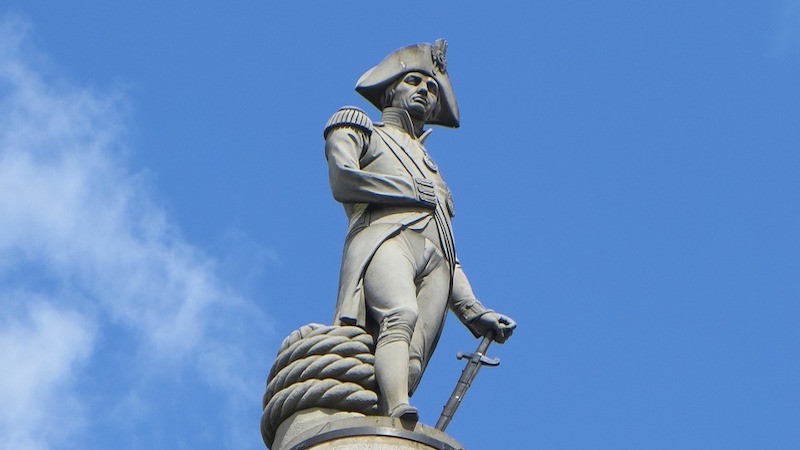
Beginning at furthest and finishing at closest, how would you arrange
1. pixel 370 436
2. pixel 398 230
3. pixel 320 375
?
pixel 398 230 < pixel 320 375 < pixel 370 436

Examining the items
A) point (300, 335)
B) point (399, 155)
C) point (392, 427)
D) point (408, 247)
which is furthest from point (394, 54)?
point (392, 427)

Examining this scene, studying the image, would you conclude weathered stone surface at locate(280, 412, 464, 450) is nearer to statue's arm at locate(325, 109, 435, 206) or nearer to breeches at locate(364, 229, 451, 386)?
breeches at locate(364, 229, 451, 386)

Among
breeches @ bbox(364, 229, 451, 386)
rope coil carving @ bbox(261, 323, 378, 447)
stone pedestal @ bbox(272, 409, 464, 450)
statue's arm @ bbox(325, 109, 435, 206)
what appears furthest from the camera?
statue's arm @ bbox(325, 109, 435, 206)

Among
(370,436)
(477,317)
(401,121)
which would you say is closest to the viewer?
(370,436)

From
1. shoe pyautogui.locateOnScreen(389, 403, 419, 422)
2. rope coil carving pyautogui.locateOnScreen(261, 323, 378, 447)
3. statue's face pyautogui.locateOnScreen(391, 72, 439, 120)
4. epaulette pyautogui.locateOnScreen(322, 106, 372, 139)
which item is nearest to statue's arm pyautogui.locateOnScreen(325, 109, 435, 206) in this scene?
epaulette pyautogui.locateOnScreen(322, 106, 372, 139)

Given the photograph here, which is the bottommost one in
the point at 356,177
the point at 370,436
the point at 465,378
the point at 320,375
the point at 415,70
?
the point at 370,436

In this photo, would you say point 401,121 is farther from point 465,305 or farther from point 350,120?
point 465,305

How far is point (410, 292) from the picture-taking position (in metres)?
12.2

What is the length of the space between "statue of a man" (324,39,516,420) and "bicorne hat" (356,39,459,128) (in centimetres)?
1

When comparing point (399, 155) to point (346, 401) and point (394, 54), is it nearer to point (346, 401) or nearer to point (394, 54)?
point (394, 54)

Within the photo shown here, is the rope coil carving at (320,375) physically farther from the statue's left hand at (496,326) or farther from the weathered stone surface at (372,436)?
the statue's left hand at (496,326)

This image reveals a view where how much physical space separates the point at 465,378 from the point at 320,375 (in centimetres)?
137

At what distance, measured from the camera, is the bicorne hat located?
14.0 metres

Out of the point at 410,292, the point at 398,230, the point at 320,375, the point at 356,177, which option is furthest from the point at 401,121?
the point at 320,375
